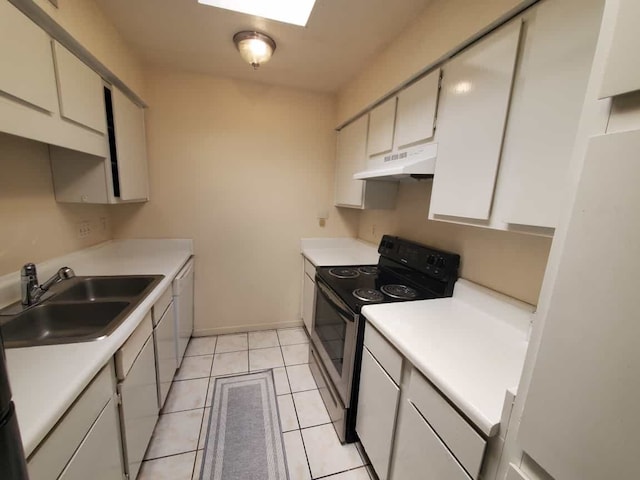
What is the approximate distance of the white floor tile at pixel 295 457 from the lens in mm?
1350

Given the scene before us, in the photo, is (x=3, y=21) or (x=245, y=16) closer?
(x=3, y=21)

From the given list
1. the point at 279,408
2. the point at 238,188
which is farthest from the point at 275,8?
the point at 279,408

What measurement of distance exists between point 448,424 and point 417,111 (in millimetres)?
1458

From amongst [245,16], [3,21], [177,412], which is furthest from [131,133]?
[177,412]

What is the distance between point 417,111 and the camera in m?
1.43

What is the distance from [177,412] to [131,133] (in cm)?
200

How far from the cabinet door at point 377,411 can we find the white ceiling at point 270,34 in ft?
6.05

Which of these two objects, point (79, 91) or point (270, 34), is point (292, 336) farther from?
point (270, 34)

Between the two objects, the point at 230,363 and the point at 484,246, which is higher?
the point at 484,246

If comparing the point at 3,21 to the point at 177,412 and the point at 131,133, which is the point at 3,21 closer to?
the point at 131,133

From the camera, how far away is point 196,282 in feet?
8.16

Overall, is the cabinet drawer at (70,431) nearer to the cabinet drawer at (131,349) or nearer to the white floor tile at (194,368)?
the cabinet drawer at (131,349)

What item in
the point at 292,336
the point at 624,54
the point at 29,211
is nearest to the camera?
the point at 624,54

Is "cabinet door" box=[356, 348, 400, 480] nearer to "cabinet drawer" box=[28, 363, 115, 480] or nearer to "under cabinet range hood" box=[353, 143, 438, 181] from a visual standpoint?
"under cabinet range hood" box=[353, 143, 438, 181]
